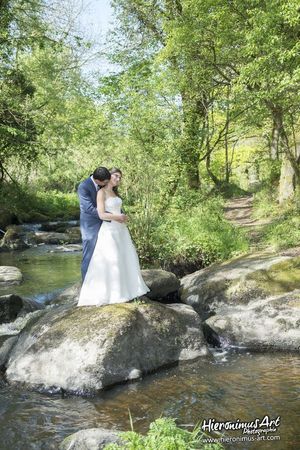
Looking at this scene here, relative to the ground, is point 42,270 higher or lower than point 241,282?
lower

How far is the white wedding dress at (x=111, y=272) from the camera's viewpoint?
6.88 m

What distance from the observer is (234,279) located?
8805mm

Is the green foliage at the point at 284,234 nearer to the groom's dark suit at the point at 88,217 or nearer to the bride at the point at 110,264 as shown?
the bride at the point at 110,264

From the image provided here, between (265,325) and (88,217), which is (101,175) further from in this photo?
(265,325)

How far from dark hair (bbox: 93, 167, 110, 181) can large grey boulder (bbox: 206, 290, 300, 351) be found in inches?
117

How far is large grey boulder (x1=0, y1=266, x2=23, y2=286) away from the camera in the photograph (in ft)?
39.6

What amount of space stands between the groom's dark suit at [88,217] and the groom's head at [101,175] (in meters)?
0.26

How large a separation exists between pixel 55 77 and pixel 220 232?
17.1m

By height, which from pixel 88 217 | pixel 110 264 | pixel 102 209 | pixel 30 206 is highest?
pixel 30 206

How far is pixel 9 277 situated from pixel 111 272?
619 cm

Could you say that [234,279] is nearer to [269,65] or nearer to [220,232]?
[220,232]

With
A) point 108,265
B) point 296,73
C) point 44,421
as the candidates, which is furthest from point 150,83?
point 44,421

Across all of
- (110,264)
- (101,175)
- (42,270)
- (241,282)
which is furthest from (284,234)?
(42,270)

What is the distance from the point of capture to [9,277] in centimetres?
1228
